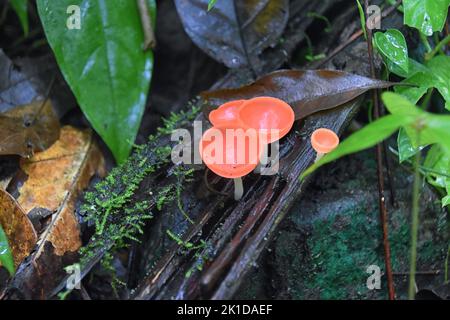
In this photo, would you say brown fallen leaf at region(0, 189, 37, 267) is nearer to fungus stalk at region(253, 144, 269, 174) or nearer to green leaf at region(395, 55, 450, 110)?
fungus stalk at region(253, 144, 269, 174)

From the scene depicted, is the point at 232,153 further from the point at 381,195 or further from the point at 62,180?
the point at 62,180

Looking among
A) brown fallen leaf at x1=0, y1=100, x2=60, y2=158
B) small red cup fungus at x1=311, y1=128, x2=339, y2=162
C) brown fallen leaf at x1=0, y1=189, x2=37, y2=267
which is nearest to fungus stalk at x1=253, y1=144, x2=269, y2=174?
small red cup fungus at x1=311, y1=128, x2=339, y2=162

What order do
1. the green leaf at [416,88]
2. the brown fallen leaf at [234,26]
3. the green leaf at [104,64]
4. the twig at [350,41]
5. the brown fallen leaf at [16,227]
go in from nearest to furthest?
1. the brown fallen leaf at [16,227]
2. the green leaf at [416,88]
3. the green leaf at [104,64]
4. the twig at [350,41]
5. the brown fallen leaf at [234,26]

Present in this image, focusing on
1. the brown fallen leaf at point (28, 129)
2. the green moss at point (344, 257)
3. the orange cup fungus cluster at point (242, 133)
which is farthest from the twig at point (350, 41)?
the brown fallen leaf at point (28, 129)

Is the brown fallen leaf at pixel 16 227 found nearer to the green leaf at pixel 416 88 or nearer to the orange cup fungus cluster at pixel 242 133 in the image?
the orange cup fungus cluster at pixel 242 133

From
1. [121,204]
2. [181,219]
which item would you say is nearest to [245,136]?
[181,219]
